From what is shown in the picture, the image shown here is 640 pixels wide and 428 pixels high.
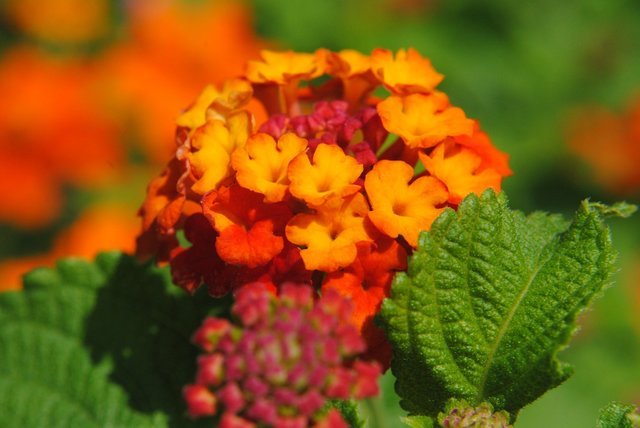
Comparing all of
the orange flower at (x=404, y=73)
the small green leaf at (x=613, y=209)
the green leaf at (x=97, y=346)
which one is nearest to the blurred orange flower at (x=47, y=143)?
the green leaf at (x=97, y=346)

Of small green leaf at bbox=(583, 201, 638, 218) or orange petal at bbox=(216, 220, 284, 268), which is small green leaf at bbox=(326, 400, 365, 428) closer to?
orange petal at bbox=(216, 220, 284, 268)

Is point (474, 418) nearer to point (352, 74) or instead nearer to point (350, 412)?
point (350, 412)

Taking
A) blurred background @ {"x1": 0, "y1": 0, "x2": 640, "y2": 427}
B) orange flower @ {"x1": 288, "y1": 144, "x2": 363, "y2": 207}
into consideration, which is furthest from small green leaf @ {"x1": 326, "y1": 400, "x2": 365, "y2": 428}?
blurred background @ {"x1": 0, "y1": 0, "x2": 640, "y2": 427}

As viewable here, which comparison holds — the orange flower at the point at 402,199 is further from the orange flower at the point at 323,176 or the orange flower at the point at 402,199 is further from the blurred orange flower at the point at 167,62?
the blurred orange flower at the point at 167,62

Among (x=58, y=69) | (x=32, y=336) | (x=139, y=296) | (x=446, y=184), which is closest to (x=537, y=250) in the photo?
(x=446, y=184)

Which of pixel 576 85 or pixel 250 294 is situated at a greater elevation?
pixel 576 85

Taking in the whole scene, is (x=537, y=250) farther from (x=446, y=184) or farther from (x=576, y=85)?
(x=576, y=85)
